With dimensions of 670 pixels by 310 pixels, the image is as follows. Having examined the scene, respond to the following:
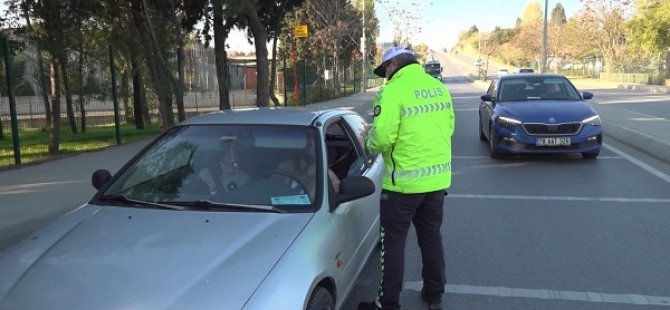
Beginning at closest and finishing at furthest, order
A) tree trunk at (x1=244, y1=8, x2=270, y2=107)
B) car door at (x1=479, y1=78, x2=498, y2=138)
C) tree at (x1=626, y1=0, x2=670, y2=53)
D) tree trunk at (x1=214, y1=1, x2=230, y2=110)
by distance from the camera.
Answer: car door at (x1=479, y1=78, x2=498, y2=138) → tree trunk at (x1=214, y1=1, x2=230, y2=110) → tree trunk at (x1=244, y1=8, x2=270, y2=107) → tree at (x1=626, y1=0, x2=670, y2=53)

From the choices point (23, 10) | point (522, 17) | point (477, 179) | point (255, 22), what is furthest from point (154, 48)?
point (522, 17)

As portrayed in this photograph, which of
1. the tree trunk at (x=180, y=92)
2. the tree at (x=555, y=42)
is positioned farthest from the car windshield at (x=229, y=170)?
the tree at (x=555, y=42)

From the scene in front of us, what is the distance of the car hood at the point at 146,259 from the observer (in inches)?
96.1

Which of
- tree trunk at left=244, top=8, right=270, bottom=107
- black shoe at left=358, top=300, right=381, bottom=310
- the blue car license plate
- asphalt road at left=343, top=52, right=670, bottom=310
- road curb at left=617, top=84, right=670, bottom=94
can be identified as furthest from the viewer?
road curb at left=617, top=84, right=670, bottom=94

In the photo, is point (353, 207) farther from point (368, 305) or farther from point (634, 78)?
point (634, 78)

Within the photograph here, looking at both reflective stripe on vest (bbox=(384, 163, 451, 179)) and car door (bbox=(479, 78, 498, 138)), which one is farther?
car door (bbox=(479, 78, 498, 138))

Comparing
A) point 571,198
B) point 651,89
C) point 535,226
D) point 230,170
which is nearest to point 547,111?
point 571,198

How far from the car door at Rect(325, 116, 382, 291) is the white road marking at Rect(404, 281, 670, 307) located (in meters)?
0.64

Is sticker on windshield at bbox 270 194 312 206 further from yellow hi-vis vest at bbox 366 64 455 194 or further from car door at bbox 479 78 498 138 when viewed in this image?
car door at bbox 479 78 498 138

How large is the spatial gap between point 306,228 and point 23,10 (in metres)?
11.4

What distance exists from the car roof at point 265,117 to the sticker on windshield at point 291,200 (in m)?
0.64

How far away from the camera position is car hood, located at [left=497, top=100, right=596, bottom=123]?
9.38 m

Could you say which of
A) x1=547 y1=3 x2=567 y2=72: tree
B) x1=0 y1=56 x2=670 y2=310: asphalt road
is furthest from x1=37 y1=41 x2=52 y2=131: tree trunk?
x1=547 y1=3 x2=567 y2=72: tree

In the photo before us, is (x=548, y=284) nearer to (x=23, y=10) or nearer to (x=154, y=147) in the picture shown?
(x=154, y=147)
